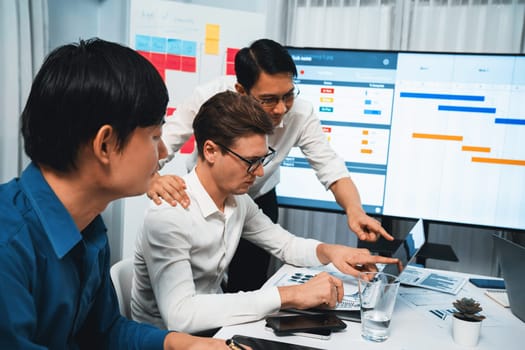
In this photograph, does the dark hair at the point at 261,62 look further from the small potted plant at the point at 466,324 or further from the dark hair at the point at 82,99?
the small potted plant at the point at 466,324

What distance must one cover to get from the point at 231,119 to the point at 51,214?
677 mm

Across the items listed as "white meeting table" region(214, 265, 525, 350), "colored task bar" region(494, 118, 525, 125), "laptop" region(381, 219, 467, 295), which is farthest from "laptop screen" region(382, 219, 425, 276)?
"colored task bar" region(494, 118, 525, 125)

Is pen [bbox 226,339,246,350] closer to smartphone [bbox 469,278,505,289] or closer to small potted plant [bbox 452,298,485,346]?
small potted plant [bbox 452,298,485,346]

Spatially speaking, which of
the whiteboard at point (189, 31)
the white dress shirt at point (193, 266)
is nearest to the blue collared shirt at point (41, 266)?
the white dress shirt at point (193, 266)

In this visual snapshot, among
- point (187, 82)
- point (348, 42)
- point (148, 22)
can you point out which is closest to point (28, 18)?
point (148, 22)

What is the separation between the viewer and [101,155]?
0.80 m

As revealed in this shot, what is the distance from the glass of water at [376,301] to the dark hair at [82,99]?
0.64 m

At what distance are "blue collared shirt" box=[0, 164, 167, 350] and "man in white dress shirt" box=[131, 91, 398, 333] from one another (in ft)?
0.78

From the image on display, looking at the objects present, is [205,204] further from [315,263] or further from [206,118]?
[315,263]

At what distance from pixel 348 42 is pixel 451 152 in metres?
0.97

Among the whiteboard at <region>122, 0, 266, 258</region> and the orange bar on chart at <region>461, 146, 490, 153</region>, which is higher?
the whiteboard at <region>122, 0, 266, 258</region>

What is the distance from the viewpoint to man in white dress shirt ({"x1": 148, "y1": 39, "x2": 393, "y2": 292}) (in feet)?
5.29

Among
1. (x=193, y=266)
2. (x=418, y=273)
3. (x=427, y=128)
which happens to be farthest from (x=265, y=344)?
(x=427, y=128)

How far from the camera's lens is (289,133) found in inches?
77.6
